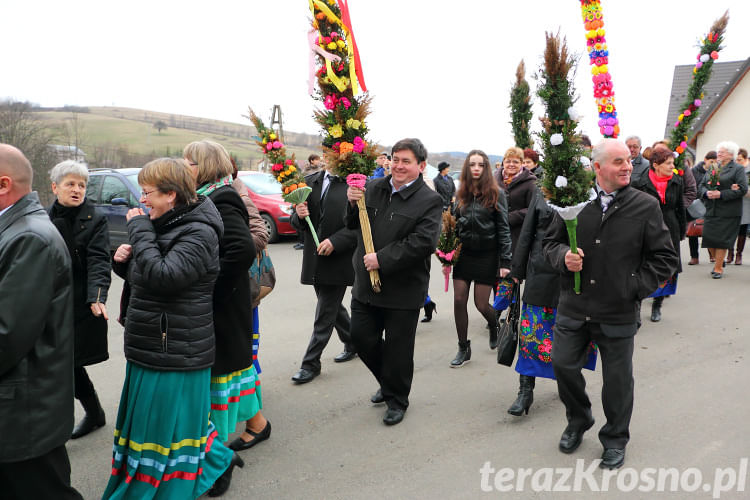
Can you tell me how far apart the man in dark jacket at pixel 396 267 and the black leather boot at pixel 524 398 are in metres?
0.85

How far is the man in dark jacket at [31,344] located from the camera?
2244 millimetres

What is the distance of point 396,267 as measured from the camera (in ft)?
13.4

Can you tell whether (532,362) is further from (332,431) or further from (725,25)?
(725,25)

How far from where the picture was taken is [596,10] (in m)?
4.34

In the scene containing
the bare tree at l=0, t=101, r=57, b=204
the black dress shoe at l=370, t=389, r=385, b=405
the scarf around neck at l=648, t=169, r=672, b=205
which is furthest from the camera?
the bare tree at l=0, t=101, r=57, b=204

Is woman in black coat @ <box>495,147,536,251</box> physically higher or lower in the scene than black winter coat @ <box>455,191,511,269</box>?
higher

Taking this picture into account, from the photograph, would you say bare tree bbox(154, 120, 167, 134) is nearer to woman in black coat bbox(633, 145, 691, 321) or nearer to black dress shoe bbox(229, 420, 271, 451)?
woman in black coat bbox(633, 145, 691, 321)

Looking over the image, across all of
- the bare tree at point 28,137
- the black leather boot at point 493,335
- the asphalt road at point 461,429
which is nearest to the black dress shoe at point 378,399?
the asphalt road at point 461,429

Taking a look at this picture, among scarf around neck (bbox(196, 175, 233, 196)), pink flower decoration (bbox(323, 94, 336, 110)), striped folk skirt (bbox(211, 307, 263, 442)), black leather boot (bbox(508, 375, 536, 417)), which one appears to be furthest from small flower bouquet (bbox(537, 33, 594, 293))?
striped folk skirt (bbox(211, 307, 263, 442))

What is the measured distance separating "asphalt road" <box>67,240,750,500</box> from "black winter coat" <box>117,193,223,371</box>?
1.02m

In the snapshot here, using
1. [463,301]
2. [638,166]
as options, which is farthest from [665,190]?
[463,301]

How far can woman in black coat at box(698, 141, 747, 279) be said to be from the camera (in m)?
9.66

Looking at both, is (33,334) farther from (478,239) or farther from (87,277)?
(478,239)

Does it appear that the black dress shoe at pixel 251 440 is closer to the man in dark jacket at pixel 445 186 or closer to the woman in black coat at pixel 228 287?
the woman in black coat at pixel 228 287
